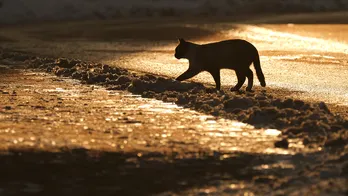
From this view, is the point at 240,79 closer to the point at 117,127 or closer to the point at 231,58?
the point at 231,58

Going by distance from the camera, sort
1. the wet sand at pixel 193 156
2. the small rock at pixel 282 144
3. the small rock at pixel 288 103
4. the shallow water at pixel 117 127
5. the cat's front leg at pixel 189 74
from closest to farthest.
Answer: the wet sand at pixel 193 156 < the small rock at pixel 282 144 < the shallow water at pixel 117 127 < the small rock at pixel 288 103 < the cat's front leg at pixel 189 74

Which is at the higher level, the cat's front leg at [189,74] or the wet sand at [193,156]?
the wet sand at [193,156]

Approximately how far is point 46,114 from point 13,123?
2.22 ft

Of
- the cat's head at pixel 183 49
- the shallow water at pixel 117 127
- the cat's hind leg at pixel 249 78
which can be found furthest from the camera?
the cat's head at pixel 183 49

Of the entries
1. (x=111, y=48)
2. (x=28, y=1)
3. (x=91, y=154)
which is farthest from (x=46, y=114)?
(x=28, y=1)

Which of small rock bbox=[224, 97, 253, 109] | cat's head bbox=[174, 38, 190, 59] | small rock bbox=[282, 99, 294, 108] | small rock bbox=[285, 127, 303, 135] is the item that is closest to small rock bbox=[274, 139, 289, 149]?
small rock bbox=[285, 127, 303, 135]

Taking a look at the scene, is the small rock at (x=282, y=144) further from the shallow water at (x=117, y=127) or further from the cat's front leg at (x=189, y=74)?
the cat's front leg at (x=189, y=74)

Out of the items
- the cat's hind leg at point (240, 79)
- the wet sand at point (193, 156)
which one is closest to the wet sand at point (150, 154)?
the wet sand at point (193, 156)

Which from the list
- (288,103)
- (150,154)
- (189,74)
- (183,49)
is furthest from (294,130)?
(183,49)

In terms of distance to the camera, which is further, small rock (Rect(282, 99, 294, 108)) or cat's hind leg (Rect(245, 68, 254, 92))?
cat's hind leg (Rect(245, 68, 254, 92))

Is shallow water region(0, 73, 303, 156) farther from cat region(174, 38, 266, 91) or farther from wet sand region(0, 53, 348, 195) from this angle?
cat region(174, 38, 266, 91)

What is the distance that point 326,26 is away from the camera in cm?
2177

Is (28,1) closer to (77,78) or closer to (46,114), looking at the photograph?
(77,78)

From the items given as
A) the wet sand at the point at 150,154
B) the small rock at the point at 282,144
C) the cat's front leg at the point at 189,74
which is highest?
the small rock at the point at 282,144
